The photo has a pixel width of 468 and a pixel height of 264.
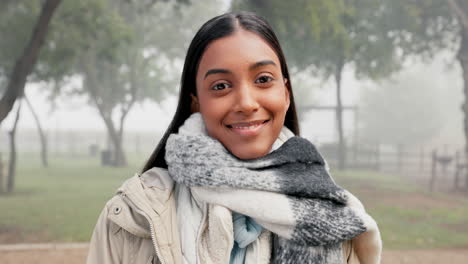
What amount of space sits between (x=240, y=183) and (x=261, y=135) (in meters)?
0.17

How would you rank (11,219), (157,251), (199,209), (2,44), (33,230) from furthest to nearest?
1. (2,44)
2. (11,219)
3. (33,230)
4. (199,209)
5. (157,251)

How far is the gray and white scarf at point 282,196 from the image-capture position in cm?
128

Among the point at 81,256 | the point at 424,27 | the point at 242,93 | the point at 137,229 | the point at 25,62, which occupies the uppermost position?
the point at 424,27

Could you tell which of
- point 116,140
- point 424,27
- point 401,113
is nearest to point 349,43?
point 424,27

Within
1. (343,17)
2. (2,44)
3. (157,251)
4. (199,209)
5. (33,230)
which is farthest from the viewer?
(343,17)

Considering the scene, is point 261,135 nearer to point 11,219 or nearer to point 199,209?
point 199,209

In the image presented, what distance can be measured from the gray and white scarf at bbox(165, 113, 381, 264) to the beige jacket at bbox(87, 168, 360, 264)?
10 centimetres

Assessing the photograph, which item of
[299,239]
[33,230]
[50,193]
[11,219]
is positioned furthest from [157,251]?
[50,193]

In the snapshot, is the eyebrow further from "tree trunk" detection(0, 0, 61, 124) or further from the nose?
"tree trunk" detection(0, 0, 61, 124)

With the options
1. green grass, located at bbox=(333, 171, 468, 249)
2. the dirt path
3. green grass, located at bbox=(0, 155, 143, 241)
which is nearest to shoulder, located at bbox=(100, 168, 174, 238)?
the dirt path

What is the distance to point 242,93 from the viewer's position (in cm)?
130

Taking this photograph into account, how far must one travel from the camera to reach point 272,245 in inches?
53.9

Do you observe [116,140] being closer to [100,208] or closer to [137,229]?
[100,208]

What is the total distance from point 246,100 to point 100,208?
9.25 meters
